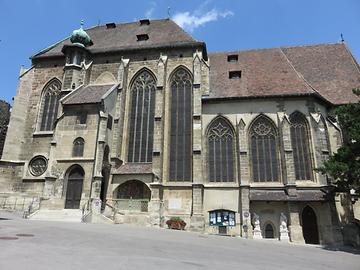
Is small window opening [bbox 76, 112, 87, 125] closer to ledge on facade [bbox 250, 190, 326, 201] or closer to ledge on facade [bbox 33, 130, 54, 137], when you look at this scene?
ledge on facade [bbox 33, 130, 54, 137]

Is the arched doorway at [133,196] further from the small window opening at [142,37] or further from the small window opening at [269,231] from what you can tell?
the small window opening at [142,37]

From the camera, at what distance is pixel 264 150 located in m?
21.8

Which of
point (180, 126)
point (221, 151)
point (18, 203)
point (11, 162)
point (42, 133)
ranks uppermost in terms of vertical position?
point (180, 126)

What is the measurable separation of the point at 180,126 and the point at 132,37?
1091cm

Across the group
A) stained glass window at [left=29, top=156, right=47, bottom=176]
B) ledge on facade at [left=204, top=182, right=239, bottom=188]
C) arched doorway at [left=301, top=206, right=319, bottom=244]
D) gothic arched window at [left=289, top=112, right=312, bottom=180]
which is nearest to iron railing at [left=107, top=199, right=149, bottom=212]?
ledge on facade at [left=204, top=182, right=239, bottom=188]

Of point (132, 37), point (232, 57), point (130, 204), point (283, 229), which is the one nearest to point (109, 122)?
point (130, 204)

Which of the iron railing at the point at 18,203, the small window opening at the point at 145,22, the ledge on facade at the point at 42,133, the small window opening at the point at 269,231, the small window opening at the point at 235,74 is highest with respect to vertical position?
the small window opening at the point at 145,22

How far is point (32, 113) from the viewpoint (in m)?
24.9

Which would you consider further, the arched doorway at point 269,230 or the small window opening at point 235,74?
the small window opening at point 235,74

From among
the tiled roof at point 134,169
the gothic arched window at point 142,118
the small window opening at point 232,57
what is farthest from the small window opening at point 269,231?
the small window opening at point 232,57

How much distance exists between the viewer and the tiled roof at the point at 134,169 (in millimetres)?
21219

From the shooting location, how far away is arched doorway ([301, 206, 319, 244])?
19.4 metres

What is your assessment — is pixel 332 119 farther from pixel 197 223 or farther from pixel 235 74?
pixel 197 223

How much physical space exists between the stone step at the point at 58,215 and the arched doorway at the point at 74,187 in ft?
3.55
